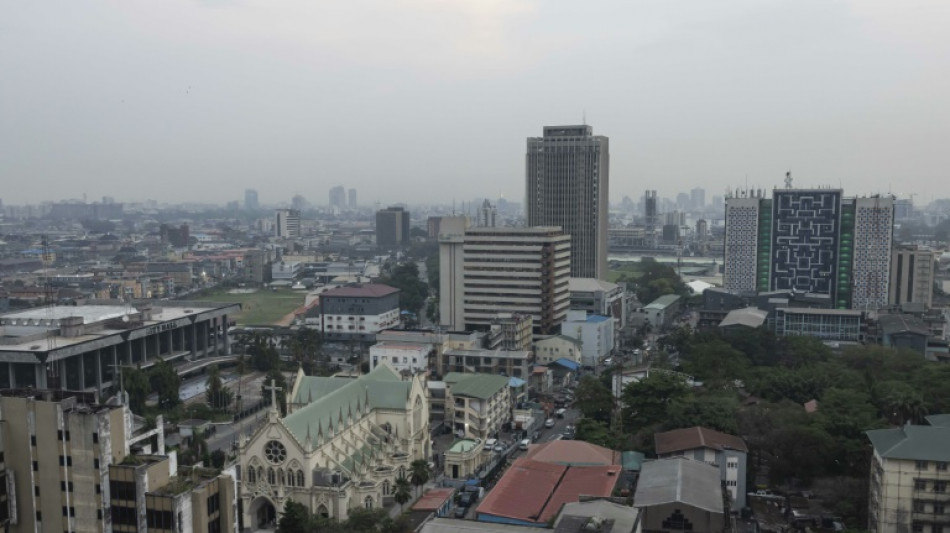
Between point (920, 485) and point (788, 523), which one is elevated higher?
point (920, 485)

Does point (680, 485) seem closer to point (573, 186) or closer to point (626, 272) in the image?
point (573, 186)

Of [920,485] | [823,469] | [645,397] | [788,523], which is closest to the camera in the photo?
[920,485]

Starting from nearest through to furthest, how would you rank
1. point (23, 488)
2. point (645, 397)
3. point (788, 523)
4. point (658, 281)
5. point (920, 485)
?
1. point (23, 488)
2. point (920, 485)
3. point (788, 523)
4. point (645, 397)
5. point (658, 281)

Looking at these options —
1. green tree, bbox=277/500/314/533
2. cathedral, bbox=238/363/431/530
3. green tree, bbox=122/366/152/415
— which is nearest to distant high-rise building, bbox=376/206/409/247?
green tree, bbox=122/366/152/415

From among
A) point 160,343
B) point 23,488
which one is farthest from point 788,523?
point 160,343

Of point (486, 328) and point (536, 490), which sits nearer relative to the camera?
point (536, 490)

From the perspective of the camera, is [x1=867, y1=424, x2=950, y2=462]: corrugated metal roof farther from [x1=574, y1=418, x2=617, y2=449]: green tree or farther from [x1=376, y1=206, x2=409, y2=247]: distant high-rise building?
[x1=376, y1=206, x2=409, y2=247]: distant high-rise building

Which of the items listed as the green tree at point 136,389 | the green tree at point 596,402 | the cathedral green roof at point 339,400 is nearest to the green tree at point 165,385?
the green tree at point 136,389

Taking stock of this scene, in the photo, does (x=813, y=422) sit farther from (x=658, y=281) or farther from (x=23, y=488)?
(x=658, y=281)
